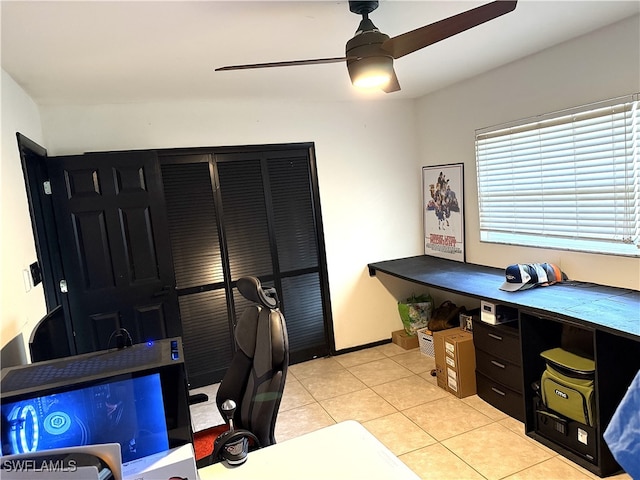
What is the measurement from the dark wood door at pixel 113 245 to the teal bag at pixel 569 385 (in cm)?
271

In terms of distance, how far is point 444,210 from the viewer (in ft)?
14.0

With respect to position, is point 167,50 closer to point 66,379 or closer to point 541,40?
point 66,379

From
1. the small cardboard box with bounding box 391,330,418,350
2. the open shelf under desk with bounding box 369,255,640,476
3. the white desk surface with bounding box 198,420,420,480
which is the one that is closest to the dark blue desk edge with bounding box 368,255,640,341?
the open shelf under desk with bounding box 369,255,640,476

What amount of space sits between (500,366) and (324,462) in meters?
2.02

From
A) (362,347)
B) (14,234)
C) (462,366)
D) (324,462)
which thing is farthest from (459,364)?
(14,234)

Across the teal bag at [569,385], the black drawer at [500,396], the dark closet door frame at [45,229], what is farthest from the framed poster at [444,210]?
the dark closet door frame at [45,229]

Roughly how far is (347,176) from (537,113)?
172 centimetres

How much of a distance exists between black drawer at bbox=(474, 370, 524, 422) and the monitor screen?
2.47 meters

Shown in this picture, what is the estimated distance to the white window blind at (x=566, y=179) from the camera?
266 cm

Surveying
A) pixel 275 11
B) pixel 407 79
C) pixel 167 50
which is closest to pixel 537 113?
pixel 407 79

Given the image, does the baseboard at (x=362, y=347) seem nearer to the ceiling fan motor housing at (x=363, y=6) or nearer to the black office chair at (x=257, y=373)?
the black office chair at (x=257, y=373)

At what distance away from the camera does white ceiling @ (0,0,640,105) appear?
1.93m

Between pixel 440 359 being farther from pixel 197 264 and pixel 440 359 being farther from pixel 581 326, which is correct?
pixel 197 264

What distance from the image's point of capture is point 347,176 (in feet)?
14.0
